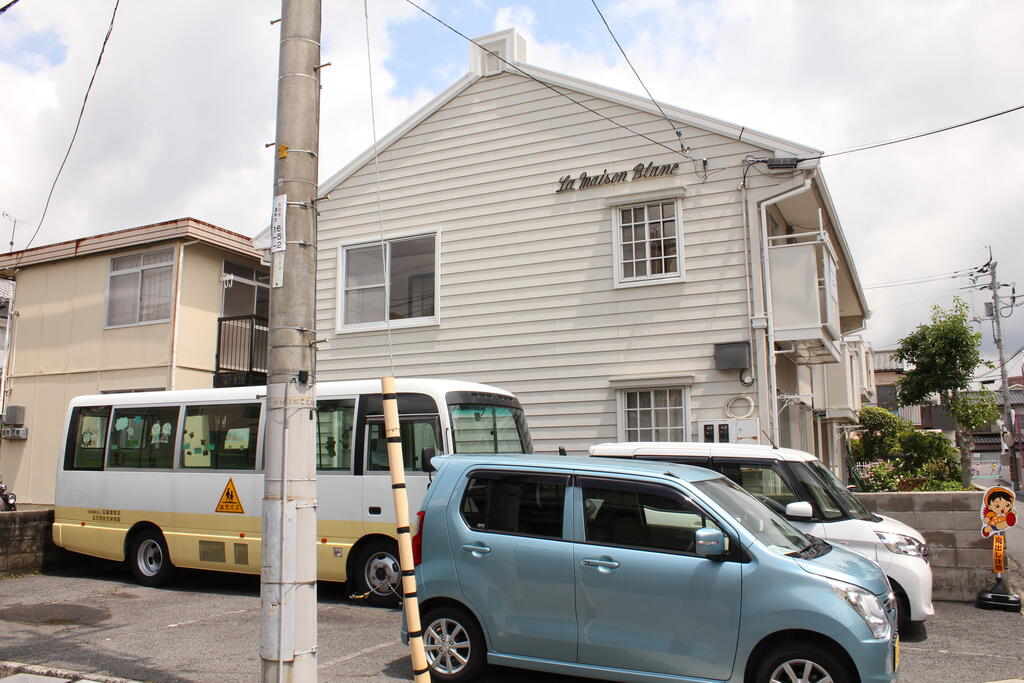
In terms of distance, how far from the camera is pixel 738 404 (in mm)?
11586

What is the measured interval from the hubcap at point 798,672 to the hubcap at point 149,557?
28.7ft

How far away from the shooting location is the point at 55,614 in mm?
8859

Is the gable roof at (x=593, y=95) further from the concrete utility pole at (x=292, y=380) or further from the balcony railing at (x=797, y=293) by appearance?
the concrete utility pole at (x=292, y=380)

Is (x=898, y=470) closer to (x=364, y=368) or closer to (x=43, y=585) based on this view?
(x=364, y=368)

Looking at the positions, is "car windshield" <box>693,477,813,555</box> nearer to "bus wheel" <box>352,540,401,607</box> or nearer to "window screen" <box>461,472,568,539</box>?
"window screen" <box>461,472,568,539</box>

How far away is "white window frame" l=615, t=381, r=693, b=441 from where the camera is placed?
1184 cm

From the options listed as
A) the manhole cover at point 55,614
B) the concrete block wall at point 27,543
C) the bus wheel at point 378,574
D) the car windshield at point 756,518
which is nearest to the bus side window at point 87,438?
the concrete block wall at point 27,543

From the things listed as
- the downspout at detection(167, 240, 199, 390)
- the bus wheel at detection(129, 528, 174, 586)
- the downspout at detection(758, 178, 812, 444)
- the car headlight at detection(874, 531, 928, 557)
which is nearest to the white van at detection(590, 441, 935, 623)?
the car headlight at detection(874, 531, 928, 557)

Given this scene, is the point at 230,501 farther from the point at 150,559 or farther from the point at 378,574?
the point at 378,574

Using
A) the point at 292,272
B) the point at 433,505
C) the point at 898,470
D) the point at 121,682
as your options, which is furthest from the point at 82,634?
the point at 898,470

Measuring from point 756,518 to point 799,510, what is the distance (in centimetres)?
176

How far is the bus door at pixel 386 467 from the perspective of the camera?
30.3 ft

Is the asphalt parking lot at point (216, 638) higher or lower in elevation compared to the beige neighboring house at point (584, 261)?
lower

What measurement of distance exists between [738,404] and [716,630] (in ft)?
22.1
